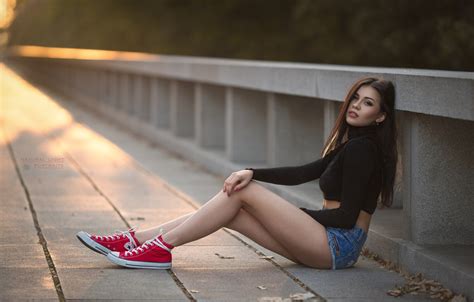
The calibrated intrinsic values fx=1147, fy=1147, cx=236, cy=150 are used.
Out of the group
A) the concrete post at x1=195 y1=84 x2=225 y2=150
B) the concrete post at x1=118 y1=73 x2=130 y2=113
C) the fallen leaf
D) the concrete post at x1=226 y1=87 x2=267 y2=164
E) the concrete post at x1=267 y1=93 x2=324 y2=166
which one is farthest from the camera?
the concrete post at x1=118 y1=73 x2=130 y2=113

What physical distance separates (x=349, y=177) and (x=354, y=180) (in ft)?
0.12

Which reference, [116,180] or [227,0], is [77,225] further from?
[227,0]

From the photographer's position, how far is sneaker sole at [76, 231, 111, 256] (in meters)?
7.26

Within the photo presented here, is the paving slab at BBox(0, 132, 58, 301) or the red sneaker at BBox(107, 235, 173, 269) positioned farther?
the red sneaker at BBox(107, 235, 173, 269)

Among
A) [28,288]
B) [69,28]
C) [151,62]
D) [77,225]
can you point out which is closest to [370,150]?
[28,288]

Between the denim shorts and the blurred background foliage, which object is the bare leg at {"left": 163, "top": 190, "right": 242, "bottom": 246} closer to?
the denim shorts

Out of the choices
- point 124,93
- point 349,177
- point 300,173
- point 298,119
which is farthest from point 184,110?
point 349,177

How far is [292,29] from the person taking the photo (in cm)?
3575

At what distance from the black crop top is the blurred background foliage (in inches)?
661

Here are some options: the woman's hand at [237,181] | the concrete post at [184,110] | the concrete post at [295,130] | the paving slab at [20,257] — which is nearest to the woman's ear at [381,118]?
the woman's hand at [237,181]

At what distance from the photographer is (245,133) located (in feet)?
43.1

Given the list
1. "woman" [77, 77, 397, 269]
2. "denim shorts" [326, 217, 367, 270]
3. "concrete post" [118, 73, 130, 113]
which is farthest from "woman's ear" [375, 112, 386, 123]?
"concrete post" [118, 73, 130, 113]

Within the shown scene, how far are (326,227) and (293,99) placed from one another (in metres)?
4.63

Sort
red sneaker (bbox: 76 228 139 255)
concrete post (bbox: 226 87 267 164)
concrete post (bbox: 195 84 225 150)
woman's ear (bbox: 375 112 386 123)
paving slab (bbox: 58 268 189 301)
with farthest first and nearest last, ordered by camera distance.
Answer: concrete post (bbox: 195 84 225 150), concrete post (bbox: 226 87 267 164), red sneaker (bbox: 76 228 139 255), woman's ear (bbox: 375 112 386 123), paving slab (bbox: 58 268 189 301)
